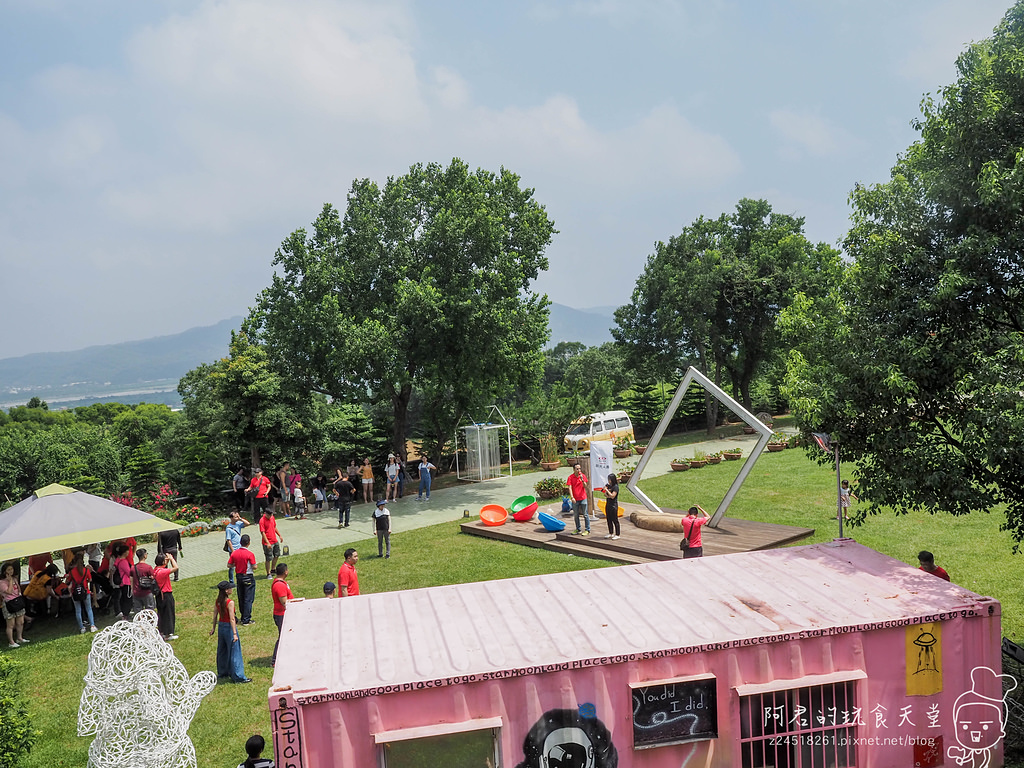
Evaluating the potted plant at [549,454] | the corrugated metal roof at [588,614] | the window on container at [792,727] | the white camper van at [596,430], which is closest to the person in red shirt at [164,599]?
the corrugated metal roof at [588,614]

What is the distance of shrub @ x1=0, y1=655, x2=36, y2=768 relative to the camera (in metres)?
7.93

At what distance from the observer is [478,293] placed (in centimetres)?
2555

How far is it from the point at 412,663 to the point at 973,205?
819 centimetres

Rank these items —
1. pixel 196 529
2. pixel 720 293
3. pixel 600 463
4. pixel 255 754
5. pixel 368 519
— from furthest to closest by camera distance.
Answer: pixel 720 293, pixel 368 519, pixel 196 529, pixel 600 463, pixel 255 754

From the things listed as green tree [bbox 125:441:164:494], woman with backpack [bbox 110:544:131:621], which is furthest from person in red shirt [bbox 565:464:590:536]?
green tree [bbox 125:441:164:494]

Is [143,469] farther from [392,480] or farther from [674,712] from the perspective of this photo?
[674,712]

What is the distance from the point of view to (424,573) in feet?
54.1

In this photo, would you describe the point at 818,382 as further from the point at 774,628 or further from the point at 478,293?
the point at 478,293

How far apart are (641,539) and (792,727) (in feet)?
32.9

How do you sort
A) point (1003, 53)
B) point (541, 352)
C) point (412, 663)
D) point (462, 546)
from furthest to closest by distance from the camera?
point (541, 352) < point (462, 546) < point (1003, 53) < point (412, 663)

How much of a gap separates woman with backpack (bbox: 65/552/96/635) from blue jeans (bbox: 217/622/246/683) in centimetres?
492

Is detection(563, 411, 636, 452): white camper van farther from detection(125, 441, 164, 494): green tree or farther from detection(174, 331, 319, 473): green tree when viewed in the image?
detection(125, 441, 164, 494): green tree

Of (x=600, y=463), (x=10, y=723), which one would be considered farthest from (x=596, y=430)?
(x=10, y=723)

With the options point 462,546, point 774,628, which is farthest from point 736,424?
point 774,628
